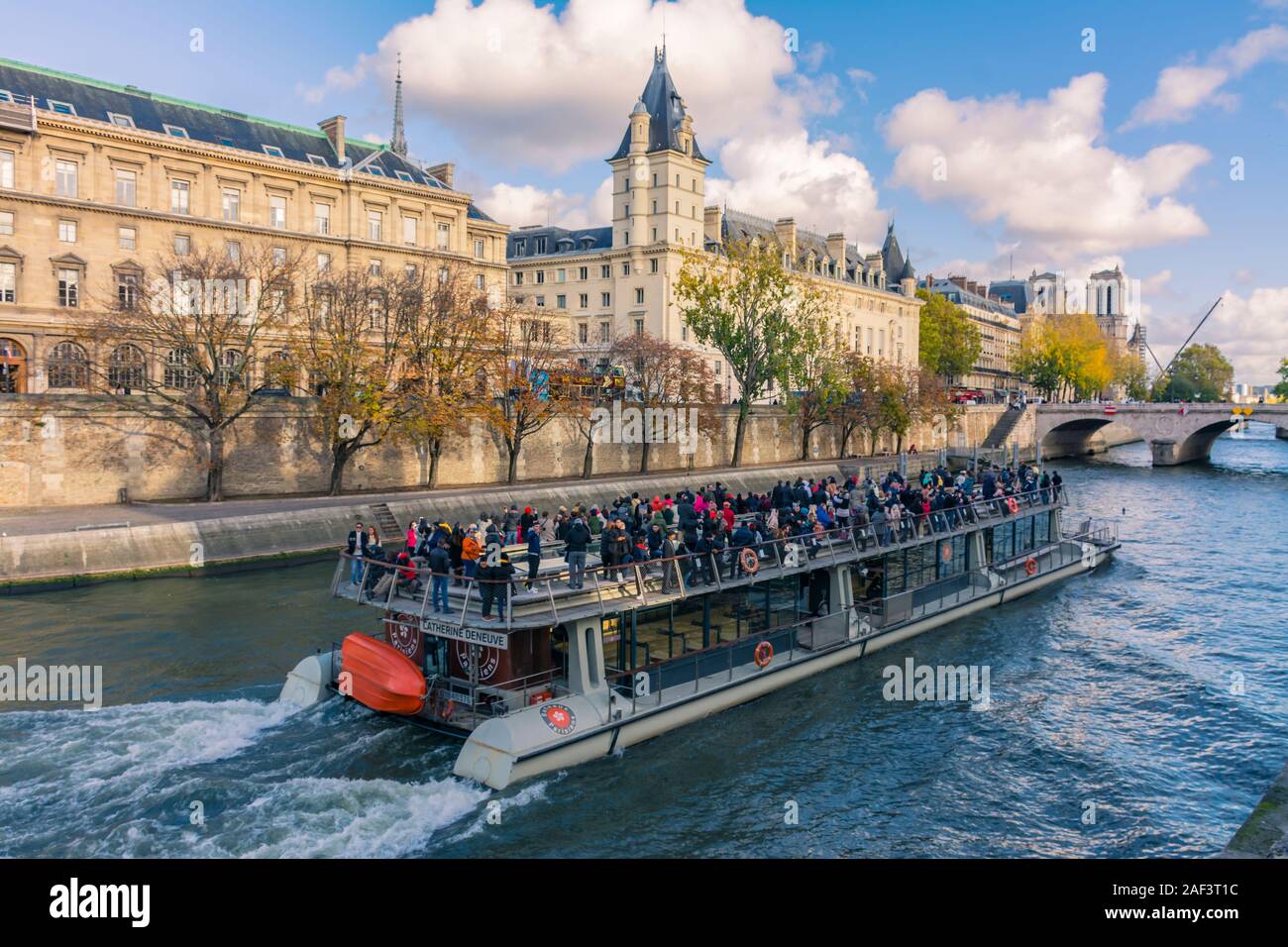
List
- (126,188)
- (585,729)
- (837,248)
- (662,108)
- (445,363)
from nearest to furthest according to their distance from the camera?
(585,729) → (445,363) → (126,188) → (662,108) → (837,248)

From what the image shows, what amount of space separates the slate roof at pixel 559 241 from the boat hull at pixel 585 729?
7190cm

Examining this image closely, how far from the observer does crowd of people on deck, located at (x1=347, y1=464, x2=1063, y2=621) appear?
17.9 m

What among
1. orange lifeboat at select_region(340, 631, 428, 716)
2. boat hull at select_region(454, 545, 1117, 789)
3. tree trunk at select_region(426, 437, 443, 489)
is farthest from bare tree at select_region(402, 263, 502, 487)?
orange lifeboat at select_region(340, 631, 428, 716)

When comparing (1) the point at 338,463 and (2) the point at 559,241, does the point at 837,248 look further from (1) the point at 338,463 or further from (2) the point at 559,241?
(1) the point at 338,463

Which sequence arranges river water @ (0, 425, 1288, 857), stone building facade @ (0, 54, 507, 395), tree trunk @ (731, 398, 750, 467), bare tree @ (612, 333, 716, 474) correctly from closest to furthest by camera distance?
river water @ (0, 425, 1288, 857) → stone building facade @ (0, 54, 507, 395) → bare tree @ (612, 333, 716, 474) → tree trunk @ (731, 398, 750, 467)

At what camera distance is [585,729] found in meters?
17.2

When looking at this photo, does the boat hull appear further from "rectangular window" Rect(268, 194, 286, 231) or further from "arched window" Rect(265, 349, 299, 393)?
"rectangular window" Rect(268, 194, 286, 231)

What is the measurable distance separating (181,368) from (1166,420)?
3261 inches

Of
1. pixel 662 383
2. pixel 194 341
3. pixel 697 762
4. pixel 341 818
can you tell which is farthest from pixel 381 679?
pixel 662 383

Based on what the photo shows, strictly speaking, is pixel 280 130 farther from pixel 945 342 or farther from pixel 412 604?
pixel 945 342

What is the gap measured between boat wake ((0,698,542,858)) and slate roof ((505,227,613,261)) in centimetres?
7412

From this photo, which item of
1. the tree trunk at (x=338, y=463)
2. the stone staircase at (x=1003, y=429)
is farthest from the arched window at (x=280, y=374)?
the stone staircase at (x=1003, y=429)

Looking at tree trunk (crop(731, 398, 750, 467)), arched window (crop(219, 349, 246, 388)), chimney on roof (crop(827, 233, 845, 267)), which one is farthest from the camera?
chimney on roof (crop(827, 233, 845, 267))

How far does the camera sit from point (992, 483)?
3281 centimetres
